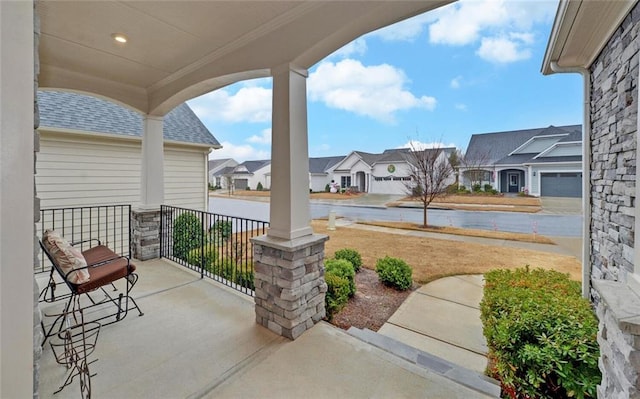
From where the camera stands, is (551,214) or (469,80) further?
(469,80)

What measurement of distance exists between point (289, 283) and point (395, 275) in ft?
7.79

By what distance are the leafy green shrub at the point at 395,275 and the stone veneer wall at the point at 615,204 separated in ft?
7.02

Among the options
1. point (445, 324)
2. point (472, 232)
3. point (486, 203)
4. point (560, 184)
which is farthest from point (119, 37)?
point (560, 184)

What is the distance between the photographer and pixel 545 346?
6.02ft

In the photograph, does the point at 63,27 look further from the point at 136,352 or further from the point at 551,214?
the point at 551,214

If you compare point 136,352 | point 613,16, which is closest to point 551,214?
point 613,16

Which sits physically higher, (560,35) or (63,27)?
(63,27)

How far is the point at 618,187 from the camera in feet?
7.47

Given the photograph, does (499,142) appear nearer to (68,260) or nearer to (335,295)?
(335,295)

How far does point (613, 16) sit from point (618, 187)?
1.32 m

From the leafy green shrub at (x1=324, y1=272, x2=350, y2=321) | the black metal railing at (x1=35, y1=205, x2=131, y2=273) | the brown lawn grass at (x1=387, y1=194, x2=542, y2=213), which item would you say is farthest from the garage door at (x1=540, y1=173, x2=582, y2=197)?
the black metal railing at (x1=35, y1=205, x2=131, y2=273)

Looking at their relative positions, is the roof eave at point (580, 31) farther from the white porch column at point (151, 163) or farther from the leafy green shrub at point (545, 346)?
the white porch column at point (151, 163)

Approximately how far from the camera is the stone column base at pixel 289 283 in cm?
256
